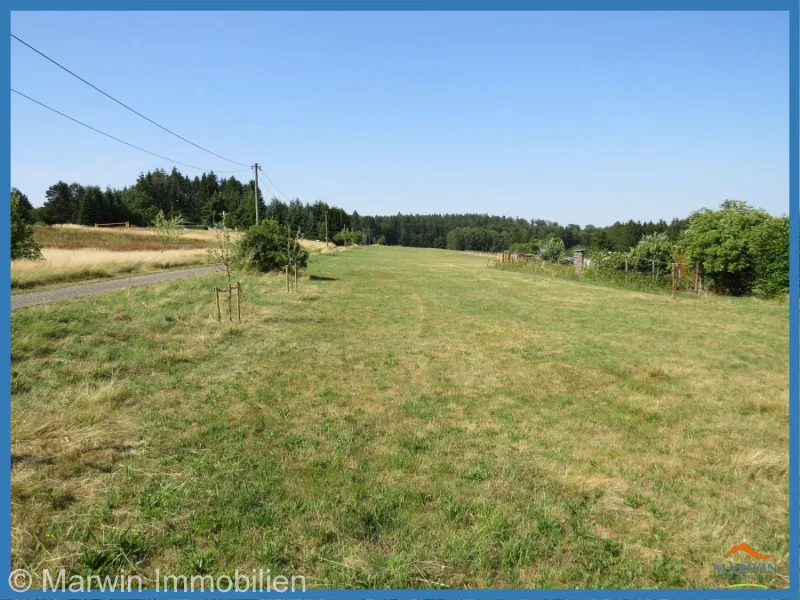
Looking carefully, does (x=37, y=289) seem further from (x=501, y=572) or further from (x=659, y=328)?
(x=659, y=328)

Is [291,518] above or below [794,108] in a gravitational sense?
below

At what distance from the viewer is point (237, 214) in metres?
84.5

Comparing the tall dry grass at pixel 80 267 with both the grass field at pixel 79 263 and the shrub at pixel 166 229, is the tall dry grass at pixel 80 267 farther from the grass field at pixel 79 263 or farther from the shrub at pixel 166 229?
the shrub at pixel 166 229

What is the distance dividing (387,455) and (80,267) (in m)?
22.0

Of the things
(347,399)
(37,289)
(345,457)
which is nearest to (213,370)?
(347,399)

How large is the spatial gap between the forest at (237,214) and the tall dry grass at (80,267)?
→ 407 inches

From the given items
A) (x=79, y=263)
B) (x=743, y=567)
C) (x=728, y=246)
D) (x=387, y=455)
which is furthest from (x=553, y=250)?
(x=743, y=567)

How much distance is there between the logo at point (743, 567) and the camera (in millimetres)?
2996

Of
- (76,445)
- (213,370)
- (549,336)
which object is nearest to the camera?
(76,445)

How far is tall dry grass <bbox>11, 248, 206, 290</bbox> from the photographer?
17811 millimetres

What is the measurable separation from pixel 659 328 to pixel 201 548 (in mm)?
15147

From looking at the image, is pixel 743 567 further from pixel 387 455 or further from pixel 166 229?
pixel 166 229

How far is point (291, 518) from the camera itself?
13.0ft

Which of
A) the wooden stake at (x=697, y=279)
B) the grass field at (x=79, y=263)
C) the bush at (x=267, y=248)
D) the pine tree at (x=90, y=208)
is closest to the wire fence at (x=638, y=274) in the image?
the wooden stake at (x=697, y=279)
